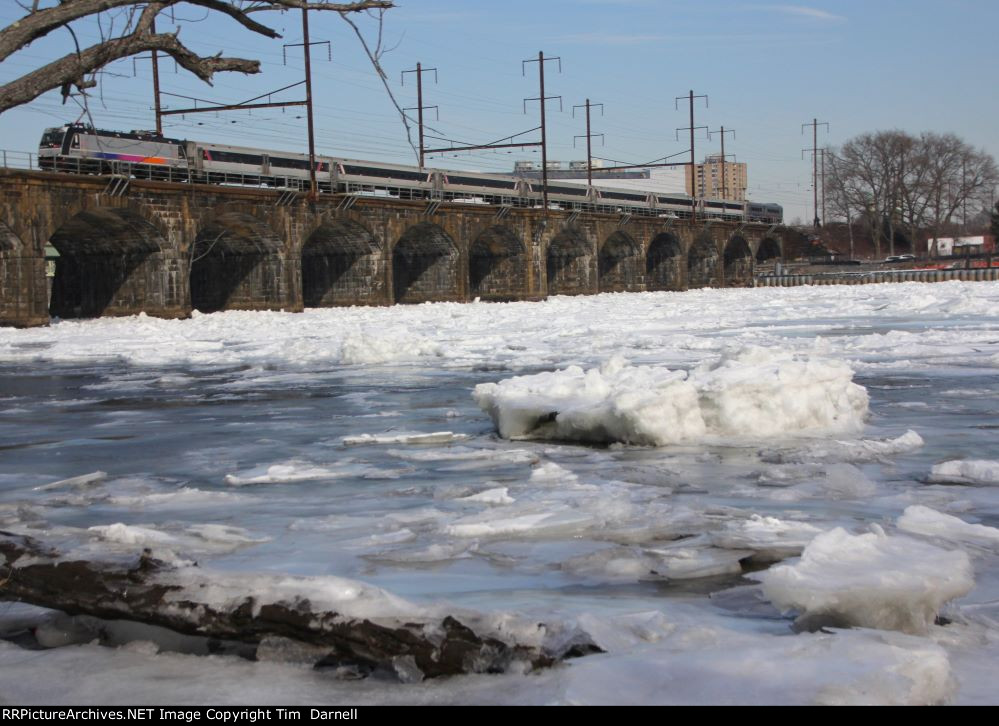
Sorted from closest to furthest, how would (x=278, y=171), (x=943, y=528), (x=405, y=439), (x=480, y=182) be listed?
A: (x=943, y=528), (x=405, y=439), (x=278, y=171), (x=480, y=182)

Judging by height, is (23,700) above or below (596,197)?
below

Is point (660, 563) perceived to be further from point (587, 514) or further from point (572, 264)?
point (572, 264)

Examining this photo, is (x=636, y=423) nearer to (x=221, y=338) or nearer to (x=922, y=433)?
(x=922, y=433)

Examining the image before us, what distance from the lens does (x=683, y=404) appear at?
22.9 ft

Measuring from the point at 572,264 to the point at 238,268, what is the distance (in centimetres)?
2064

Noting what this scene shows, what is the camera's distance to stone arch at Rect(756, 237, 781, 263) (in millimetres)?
78594

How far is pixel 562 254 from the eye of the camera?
53.1 m

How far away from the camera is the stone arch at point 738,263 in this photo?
6844 cm

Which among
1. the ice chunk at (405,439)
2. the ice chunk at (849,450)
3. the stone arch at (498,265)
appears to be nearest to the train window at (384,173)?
the stone arch at (498,265)

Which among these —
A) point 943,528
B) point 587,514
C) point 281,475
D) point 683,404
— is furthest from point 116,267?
point 943,528

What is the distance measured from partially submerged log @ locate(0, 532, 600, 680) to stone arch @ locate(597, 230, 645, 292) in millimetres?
52772

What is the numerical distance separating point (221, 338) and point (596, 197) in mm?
36956
